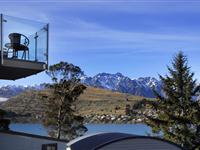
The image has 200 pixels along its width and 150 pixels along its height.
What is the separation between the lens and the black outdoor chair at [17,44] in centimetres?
2325

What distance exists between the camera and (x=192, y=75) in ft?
147

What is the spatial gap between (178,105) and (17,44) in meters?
23.8

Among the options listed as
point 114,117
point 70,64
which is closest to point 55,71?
point 70,64

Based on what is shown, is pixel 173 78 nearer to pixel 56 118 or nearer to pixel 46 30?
pixel 56 118

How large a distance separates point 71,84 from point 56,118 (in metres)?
3.23

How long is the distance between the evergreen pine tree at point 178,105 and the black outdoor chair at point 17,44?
22.6 metres

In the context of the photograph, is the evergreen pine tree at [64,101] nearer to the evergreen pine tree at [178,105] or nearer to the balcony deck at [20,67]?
the evergreen pine tree at [178,105]

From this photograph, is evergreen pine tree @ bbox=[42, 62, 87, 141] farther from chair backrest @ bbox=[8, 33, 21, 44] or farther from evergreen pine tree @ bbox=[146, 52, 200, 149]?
chair backrest @ bbox=[8, 33, 21, 44]

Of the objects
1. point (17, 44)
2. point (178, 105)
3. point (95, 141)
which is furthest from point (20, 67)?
point (178, 105)

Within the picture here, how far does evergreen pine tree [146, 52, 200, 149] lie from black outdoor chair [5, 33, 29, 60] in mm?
22612

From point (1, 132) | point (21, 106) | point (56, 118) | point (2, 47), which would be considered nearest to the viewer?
point (2, 47)

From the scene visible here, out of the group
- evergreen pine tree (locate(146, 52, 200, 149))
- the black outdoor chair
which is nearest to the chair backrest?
the black outdoor chair

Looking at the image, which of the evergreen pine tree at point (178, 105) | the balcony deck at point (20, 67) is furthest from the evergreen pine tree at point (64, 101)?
the balcony deck at point (20, 67)

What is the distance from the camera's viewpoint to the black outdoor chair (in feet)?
76.3
